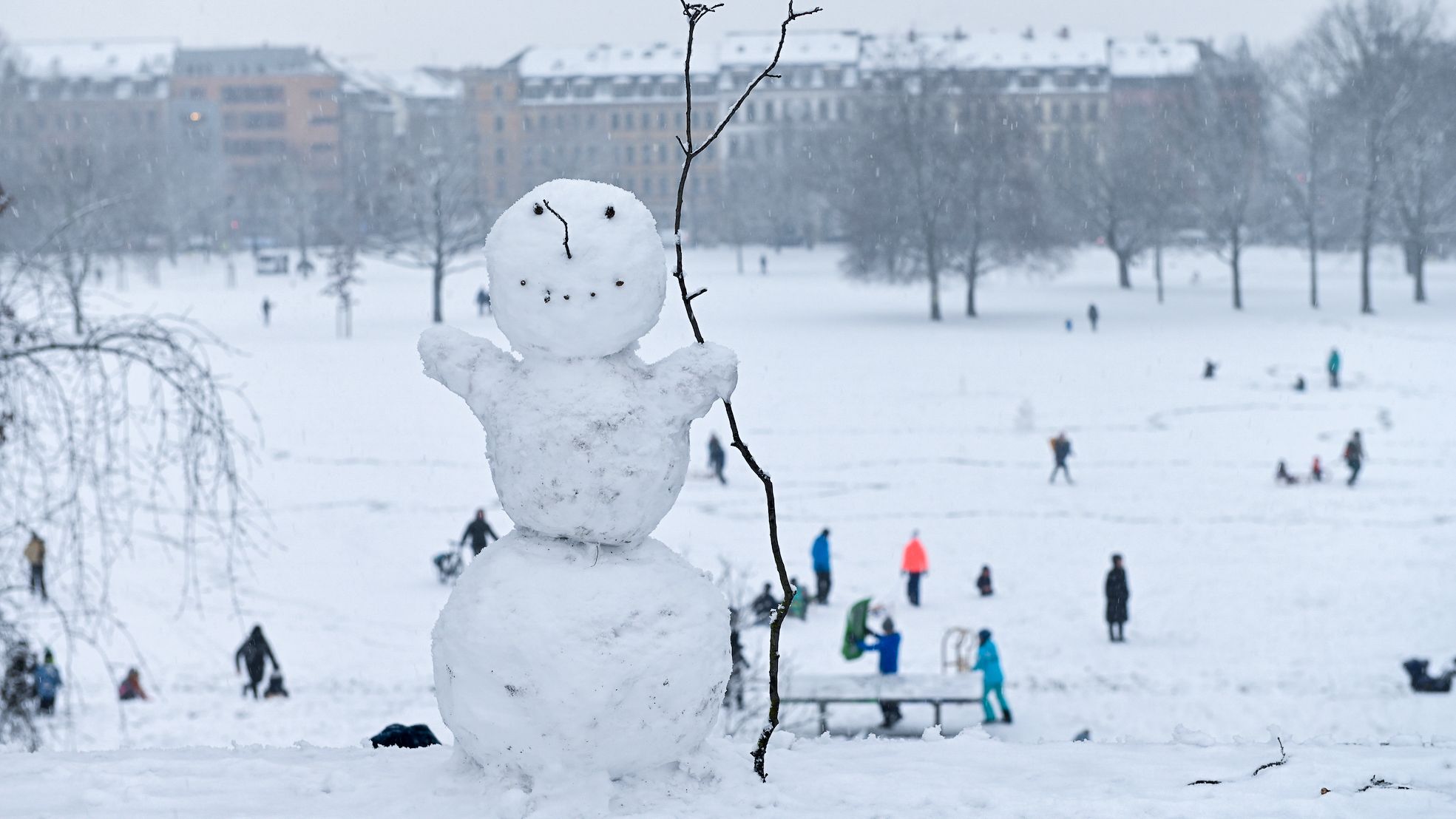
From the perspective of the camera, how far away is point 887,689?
39.9 feet

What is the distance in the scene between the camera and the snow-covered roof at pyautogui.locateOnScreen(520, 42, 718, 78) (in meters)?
93.6

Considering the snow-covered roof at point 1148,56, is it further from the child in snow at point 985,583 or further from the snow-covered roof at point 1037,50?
the child in snow at point 985,583

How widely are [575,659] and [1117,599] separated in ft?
35.7

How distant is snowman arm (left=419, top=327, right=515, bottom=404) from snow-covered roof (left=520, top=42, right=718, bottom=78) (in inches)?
3522

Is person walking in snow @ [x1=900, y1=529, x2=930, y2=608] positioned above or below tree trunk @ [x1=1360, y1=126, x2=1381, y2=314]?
below

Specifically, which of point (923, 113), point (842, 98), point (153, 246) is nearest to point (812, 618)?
point (923, 113)

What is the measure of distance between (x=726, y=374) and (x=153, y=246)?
5955cm

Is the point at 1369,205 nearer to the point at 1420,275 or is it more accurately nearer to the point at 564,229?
the point at 1420,275

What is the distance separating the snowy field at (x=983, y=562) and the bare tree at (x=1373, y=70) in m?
11.9

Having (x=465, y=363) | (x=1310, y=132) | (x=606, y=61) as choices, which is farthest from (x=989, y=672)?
(x=606, y=61)

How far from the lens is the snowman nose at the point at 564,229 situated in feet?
14.5

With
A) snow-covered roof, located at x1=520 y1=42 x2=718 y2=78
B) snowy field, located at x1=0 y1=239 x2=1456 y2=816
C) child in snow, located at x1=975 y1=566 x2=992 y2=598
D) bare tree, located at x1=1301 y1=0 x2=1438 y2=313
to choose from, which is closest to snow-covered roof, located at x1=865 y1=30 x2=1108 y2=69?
snow-covered roof, located at x1=520 y1=42 x2=718 y2=78

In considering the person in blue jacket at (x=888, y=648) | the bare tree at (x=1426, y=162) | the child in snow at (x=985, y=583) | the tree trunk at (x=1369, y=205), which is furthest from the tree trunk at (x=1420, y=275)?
the person in blue jacket at (x=888, y=648)

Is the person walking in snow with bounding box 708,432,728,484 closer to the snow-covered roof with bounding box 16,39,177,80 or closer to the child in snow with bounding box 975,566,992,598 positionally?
the child in snow with bounding box 975,566,992,598
